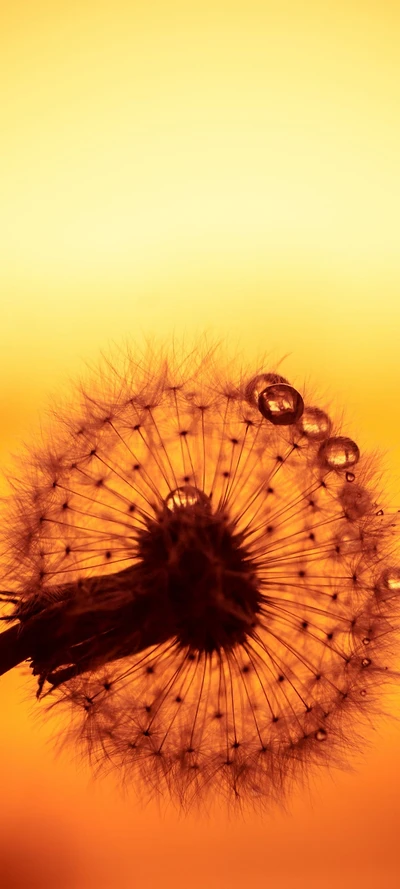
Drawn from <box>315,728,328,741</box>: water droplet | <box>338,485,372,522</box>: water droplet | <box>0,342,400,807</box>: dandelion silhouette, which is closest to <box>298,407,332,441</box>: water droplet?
<box>0,342,400,807</box>: dandelion silhouette

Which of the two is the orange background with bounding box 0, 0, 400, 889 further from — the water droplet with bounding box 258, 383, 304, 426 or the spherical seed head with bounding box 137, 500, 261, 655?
the spherical seed head with bounding box 137, 500, 261, 655

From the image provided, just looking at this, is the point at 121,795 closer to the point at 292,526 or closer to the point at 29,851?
the point at 29,851

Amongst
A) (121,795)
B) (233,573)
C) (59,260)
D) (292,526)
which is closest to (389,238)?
(59,260)

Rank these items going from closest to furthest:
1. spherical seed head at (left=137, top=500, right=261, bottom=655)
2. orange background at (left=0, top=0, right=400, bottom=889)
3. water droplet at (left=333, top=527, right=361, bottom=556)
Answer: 1. spherical seed head at (left=137, top=500, right=261, bottom=655)
2. water droplet at (left=333, top=527, right=361, bottom=556)
3. orange background at (left=0, top=0, right=400, bottom=889)

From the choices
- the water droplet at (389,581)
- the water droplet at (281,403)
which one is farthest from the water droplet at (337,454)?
the water droplet at (389,581)

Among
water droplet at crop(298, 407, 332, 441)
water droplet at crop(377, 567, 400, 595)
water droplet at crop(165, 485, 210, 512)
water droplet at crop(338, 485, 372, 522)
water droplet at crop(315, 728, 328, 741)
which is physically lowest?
water droplet at crop(315, 728, 328, 741)

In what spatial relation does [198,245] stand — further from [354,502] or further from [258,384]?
[354,502]

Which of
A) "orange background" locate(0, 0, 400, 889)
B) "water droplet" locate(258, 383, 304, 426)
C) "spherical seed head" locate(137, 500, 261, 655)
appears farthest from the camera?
"orange background" locate(0, 0, 400, 889)

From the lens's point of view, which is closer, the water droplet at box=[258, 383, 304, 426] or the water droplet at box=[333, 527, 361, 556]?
the water droplet at box=[258, 383, 304, 426]
